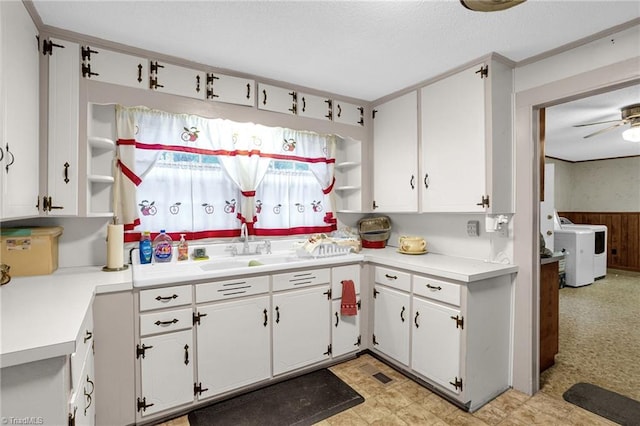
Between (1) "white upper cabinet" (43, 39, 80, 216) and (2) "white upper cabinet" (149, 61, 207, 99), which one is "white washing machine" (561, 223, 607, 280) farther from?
(1) "white upper cabinet" (43, 39, 80, 216)

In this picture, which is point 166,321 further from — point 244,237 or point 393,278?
point 393,278

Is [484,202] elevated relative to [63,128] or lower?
lower

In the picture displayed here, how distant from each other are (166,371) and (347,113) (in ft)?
8.45

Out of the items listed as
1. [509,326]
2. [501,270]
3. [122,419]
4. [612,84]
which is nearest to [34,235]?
[122,419]

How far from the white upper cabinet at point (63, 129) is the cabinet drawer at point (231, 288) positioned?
0.92m

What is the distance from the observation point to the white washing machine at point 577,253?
521 centimetres

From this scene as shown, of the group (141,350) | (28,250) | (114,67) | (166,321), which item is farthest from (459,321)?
(114,67)

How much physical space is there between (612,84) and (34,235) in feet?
11.5

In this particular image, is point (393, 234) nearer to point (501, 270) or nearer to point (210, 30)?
point (501, 270)

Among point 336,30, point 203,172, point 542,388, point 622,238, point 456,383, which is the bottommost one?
point 542,388

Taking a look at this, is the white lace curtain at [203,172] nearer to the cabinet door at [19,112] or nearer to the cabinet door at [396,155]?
the cabinet door at [19,112]

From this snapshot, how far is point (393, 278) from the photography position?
2.59 m

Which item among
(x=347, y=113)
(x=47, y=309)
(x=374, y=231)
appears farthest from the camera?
(x=374, y=231)

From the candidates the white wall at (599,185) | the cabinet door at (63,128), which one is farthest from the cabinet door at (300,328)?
the white wall at (599,185)
